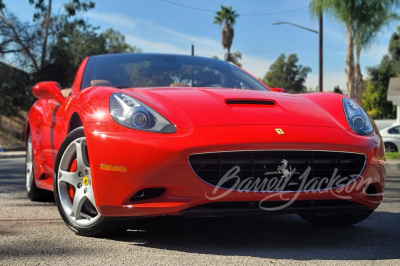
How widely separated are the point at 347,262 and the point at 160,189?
1.05m

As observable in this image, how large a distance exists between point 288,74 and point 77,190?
92.8 meters

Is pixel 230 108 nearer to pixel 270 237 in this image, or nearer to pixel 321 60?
pixel 270 237

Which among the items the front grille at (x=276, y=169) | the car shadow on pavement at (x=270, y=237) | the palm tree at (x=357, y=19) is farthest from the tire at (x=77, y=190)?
the palm tree at (x=357, y=19)

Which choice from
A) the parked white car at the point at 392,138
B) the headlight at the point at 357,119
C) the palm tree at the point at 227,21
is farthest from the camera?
the palm tree at the point at 227,21

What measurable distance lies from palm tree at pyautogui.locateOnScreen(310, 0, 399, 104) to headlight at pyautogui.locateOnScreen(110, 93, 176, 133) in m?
20.3

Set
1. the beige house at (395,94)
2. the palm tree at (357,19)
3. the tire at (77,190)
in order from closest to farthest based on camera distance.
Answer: the tire at (77,190) < the palm tree at (357,19) < the beige house at (395,94)

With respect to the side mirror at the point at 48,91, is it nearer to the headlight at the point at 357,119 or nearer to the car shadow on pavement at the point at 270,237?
the car shadow on pavement at the point at 270,237

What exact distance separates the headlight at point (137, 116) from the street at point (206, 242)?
0.67 metres

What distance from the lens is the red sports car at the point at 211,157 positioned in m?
3.00

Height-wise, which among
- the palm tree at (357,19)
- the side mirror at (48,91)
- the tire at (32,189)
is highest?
the palm tree at (357,19)

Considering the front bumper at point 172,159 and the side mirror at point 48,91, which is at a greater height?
the side mirror at point 48,91

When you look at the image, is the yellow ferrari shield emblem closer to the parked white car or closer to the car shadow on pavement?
the car shadow on pavement

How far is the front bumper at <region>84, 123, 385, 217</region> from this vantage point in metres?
2.98

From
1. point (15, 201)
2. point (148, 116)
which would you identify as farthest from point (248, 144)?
point (15, 201)
